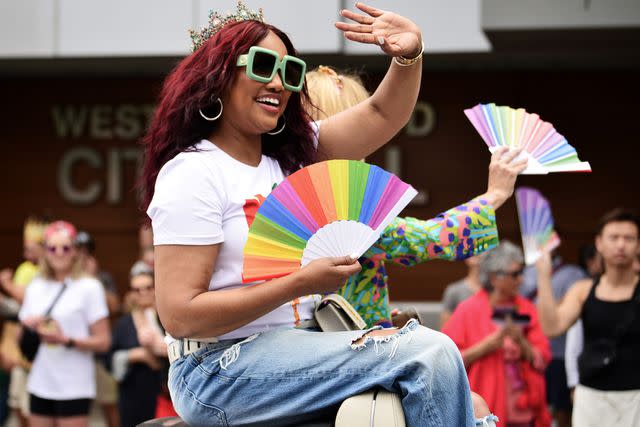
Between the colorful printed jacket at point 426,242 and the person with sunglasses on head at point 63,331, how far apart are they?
489cm

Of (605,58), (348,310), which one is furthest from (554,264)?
(348,310)

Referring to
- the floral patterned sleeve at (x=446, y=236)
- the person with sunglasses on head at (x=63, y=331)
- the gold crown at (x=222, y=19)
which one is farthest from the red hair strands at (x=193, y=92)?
the person with sunglasses on head at (x=63, y=331)

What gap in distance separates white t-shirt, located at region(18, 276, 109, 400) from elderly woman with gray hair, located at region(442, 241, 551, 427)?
278cm

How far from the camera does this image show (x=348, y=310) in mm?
3102

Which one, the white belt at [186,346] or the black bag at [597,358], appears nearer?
the white belt at [186,346]

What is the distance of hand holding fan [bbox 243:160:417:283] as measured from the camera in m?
2.81

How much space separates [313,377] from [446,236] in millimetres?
805

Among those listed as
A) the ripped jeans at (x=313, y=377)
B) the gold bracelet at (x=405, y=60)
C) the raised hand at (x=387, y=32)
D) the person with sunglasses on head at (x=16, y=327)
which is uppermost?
the raised hand at (x=387, y=32)

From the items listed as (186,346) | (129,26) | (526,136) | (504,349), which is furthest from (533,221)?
(129,26)

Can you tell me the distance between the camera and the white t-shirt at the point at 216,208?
9.43 feet

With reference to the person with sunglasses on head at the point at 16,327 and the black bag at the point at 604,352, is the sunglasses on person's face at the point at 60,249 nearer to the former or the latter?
the person with sunglasses on head at the point at 16,327

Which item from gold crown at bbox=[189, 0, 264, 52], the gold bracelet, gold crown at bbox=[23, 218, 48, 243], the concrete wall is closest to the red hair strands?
gold crown at bbox=[189, 0, 264, 52]

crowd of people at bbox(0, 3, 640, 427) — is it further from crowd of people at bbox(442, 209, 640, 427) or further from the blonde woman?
crowd of people at bbox(442, 209, 640, 427)

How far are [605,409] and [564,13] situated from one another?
4.80 m
